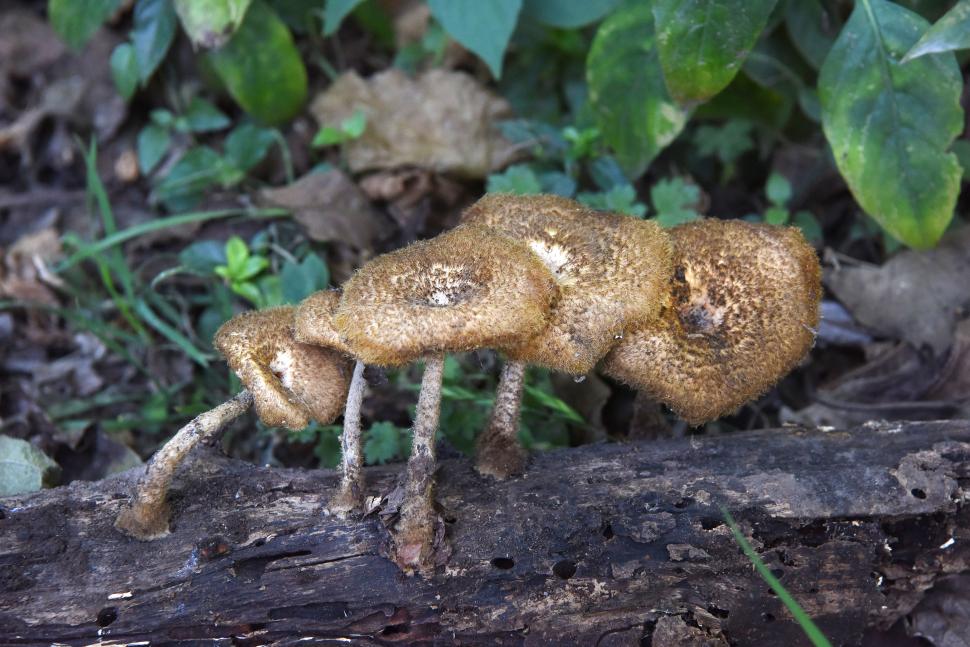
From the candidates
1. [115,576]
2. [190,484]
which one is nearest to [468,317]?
[190,484]

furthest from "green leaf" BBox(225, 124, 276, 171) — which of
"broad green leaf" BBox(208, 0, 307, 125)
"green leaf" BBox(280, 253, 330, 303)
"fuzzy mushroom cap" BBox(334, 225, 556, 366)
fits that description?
"fuzzy mushroom cap" BBox(334, 225, 556, 366)

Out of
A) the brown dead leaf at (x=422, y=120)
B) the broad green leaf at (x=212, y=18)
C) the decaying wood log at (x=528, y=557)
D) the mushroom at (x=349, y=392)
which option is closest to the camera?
the decaying wood log at (x=528, y=557)

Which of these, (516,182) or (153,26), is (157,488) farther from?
(153,26)

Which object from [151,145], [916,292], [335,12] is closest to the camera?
[916,292]

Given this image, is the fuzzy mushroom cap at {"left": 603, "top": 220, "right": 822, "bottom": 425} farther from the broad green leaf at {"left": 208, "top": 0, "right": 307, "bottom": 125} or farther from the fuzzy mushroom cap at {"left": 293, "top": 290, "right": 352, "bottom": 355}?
the broad green leaf at {"left": 208, "top": 0, "right": 307, "bottom": 125}

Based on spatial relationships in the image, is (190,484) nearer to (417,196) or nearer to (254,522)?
(254,522)

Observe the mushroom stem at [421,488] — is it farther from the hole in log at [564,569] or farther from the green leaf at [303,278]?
the green leaf at [303,278]

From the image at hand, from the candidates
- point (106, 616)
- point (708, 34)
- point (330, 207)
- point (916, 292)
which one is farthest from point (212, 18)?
point (916, 292)

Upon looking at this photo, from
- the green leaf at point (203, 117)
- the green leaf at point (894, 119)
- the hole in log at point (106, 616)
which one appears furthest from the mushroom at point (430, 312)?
the green leaf at point (203, 117)
